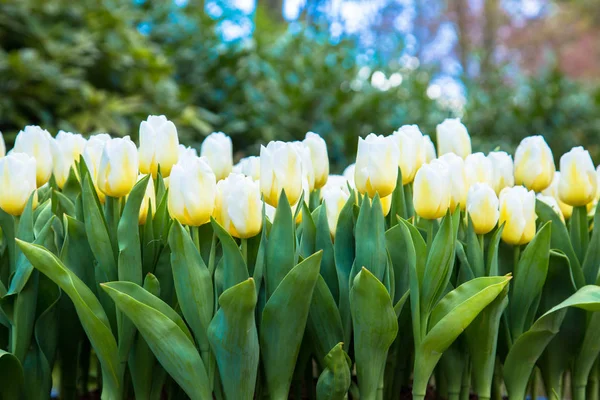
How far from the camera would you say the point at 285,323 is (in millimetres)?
1128

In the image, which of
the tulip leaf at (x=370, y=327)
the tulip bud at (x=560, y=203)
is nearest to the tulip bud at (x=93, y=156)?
the tulip leaf at (x=370, y=327)

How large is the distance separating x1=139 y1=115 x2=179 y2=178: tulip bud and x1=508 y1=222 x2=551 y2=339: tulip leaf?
2.20 ft

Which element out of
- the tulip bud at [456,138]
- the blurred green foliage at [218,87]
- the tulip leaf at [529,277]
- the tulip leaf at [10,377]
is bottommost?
the tulip leaf at [10,377]

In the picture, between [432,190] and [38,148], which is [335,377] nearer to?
[432,190]

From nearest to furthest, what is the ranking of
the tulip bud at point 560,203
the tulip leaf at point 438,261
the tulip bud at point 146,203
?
the tulip leaf at point 438,261, the tulip bud at point 146,203, the tulip bud at point 560,203

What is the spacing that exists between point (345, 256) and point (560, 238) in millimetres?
451

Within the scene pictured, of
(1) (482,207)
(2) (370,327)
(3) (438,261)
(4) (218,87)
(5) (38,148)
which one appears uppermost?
(4) (218,87)

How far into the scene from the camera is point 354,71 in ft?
16.3

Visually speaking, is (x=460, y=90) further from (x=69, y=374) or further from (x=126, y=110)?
(x=69, y=374)

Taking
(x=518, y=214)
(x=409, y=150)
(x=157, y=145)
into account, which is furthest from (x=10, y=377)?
(x=518, y=214)

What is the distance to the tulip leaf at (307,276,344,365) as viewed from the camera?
3.89 ft

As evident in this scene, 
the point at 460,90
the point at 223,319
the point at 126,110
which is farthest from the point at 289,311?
the point at 460,90

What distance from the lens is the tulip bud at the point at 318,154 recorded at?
1.47 metres

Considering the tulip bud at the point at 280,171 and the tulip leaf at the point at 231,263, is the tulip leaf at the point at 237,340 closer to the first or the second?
the tulip leaf at the point at 231,263
